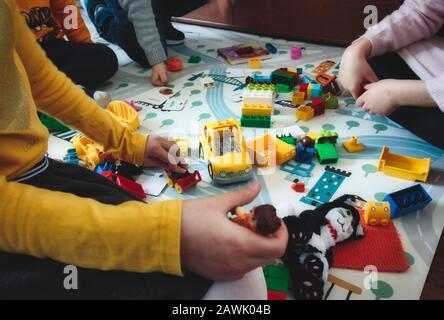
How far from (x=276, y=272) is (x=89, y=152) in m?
0.51

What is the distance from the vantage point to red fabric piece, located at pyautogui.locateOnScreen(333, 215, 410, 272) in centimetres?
64

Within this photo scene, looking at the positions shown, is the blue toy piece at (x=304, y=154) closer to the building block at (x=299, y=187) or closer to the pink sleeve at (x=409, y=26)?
the building block at (x=299, y=187)

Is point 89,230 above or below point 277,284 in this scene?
above

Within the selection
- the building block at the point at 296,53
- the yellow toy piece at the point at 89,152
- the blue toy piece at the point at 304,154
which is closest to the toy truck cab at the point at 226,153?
the blue toy piece at the point at 304,154

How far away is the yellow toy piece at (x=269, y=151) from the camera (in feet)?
2.85

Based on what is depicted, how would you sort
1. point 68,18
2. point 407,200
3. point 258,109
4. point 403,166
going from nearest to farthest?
1. point 407,200
2. point 403,166
3. point 258,109
4. point 68,18

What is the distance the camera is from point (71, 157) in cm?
92

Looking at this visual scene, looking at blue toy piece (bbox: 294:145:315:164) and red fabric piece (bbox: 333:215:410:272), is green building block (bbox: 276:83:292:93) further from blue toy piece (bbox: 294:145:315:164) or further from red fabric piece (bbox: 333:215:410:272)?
red fabric piece (bbox: 333:215:410:272)

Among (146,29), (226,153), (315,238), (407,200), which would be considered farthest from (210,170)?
(146,29)

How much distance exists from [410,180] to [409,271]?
0.80ft

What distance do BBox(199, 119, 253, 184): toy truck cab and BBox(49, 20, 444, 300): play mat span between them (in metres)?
0.03

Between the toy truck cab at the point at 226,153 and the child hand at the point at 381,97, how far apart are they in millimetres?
301

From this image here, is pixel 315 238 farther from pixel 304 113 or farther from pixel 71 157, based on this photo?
pixel 71 157

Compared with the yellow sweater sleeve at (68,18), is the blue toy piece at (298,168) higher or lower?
lower
